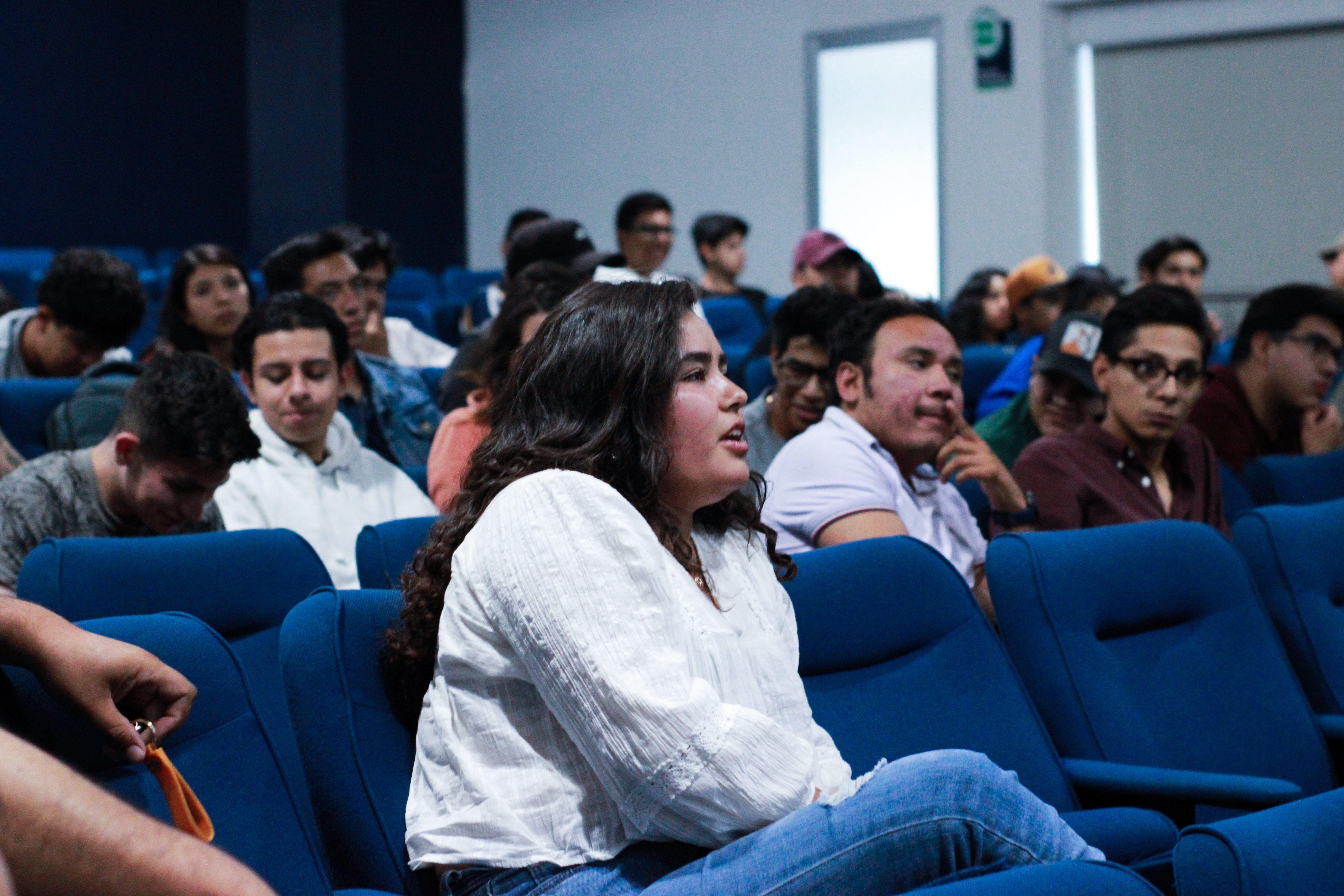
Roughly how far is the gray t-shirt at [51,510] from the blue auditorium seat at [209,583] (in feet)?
0.84

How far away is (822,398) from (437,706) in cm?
180

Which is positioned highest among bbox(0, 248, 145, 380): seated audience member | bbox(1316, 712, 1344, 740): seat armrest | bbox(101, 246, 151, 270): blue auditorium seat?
bbox(101, 246, 151, 270): blue auditorium seat

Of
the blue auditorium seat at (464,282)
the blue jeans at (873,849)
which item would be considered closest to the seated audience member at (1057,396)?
the blue jeans at (873,849)

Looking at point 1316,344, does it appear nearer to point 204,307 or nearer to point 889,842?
point 889,842

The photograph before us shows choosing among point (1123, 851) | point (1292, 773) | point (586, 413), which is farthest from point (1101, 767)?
point (586, 413)

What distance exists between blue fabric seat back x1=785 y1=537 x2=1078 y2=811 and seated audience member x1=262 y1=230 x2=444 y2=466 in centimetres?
168

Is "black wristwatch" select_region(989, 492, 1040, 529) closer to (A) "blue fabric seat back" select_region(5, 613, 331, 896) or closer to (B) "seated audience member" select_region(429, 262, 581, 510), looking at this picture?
(B) "seated audience member" select_region(429, 262, 581, 510)

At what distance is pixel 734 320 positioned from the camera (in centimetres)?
→ 633

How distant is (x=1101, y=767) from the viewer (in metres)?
1.85

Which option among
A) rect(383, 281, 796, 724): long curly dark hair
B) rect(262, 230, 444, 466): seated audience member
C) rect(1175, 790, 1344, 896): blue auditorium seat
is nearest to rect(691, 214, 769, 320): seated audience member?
rect(262, 230, 444, 466): seated audience member

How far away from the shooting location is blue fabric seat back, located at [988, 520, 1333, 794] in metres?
2.01

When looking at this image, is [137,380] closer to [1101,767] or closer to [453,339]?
[1101,767]

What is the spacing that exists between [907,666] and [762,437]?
50.4 inches

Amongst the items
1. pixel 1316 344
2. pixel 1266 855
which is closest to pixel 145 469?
pixel 1266 855
